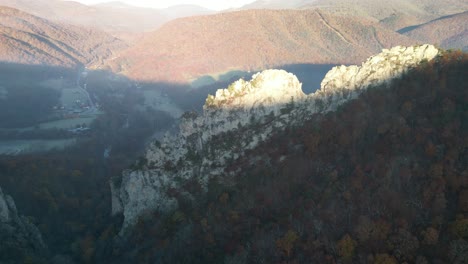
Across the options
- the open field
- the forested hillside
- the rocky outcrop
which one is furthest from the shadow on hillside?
the forested hillside

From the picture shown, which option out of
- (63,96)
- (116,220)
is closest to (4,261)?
(116,220)

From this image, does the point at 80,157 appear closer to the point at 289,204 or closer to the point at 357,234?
the point at 289,204

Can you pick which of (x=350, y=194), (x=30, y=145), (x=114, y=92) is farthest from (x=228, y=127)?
(x=114, y=92)

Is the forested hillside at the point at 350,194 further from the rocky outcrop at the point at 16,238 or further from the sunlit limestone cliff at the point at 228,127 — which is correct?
the rocky outcrop at the point at 16,238

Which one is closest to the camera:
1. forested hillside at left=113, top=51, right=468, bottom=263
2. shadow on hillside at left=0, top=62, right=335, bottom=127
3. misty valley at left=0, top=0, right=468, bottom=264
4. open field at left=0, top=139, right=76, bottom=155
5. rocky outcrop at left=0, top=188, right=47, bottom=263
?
forested hillside at left=113, top=51, right=468, bottom=263

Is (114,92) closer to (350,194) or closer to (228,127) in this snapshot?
(228,127)

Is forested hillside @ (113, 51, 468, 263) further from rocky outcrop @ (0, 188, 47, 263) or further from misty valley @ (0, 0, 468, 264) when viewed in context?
rocky outcrop @ (0, 188, 47, 263)
